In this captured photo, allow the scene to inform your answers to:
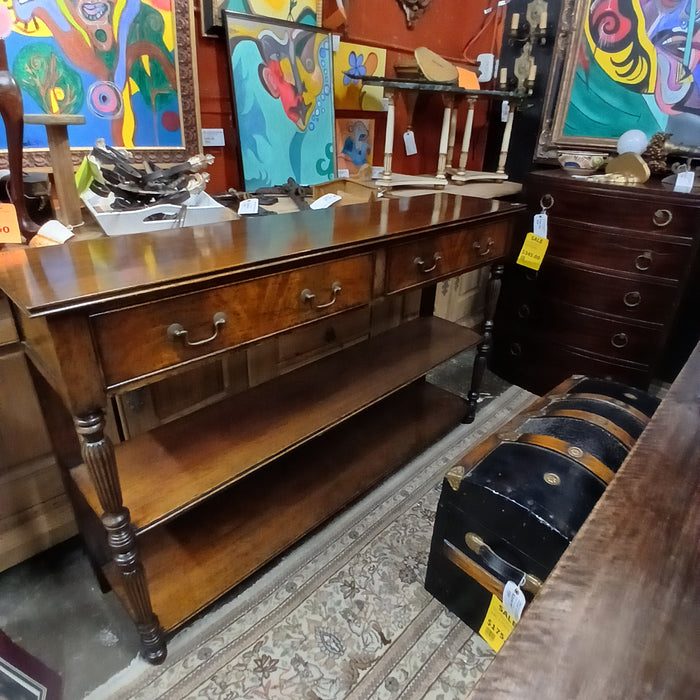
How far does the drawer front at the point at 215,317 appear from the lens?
83cm

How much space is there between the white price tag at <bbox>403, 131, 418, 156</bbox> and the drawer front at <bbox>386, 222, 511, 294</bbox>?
742mm

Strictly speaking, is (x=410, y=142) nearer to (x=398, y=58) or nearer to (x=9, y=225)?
(x=398, y=58)

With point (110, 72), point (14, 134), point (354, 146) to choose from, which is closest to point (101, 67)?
point (110, 72)

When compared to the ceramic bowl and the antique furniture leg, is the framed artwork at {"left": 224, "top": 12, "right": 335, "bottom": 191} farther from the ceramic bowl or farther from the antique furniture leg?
the ceramic bowl

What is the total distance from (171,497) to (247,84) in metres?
1.30

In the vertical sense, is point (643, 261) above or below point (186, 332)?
below

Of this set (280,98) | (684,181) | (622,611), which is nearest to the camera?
(622,611)

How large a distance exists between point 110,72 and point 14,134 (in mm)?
444

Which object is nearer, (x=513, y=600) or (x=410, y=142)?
(x=513, y=600)

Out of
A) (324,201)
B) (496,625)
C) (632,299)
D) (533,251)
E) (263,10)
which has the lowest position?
(496,625)

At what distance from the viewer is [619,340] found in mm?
2074

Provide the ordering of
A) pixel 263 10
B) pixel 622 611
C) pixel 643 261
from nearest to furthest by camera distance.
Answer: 1. pixel 622 611
2. pixel 263 10
3. pixel 643 261

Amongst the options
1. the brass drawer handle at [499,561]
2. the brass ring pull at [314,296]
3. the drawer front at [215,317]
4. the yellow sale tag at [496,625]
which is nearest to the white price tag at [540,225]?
the drawer front at [215,317]

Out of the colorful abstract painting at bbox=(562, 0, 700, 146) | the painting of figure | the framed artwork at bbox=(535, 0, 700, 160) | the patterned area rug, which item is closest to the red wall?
the painting of figure
